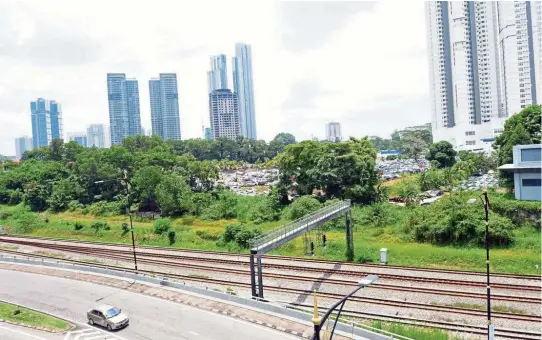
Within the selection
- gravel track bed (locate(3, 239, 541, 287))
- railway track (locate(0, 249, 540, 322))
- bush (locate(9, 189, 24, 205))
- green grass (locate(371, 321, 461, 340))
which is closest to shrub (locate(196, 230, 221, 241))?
gravel track bed (locate(3, 239, 541, 287))

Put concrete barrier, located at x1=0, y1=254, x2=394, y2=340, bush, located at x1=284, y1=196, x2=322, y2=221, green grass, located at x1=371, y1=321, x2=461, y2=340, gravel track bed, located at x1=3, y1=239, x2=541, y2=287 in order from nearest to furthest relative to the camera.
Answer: green grass, located at x1=371, y1=321, x2=461, y2=340, concrete barrier, located at x1=0, y1=254, x2=394, y2=340, gravel track bed, located at x1=3, y1=239, x2=541, y2=287, bush, located at x1=284, y1=196, x2=322, y2=221

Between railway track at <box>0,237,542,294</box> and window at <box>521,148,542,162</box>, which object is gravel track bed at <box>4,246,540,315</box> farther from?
window at <box>521,148,542,162</box>

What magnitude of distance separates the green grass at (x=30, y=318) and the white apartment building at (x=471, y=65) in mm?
122152

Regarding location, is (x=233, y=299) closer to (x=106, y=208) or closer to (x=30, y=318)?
(x=30, y=318)

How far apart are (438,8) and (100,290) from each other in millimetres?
155390

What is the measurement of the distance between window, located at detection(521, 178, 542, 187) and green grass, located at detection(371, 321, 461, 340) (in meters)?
29.1

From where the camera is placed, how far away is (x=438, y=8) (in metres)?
153

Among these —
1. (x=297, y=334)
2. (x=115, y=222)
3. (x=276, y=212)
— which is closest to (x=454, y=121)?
(x=276, y=212)

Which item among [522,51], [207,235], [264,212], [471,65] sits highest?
[522,51]

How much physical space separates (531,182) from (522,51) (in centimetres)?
10303

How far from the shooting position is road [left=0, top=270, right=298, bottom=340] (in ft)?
68.7

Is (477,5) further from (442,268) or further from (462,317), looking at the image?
(462,317)

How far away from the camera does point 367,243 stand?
39281 millimetres

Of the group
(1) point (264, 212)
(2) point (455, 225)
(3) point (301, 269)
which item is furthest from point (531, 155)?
(1) point (264, 212)
